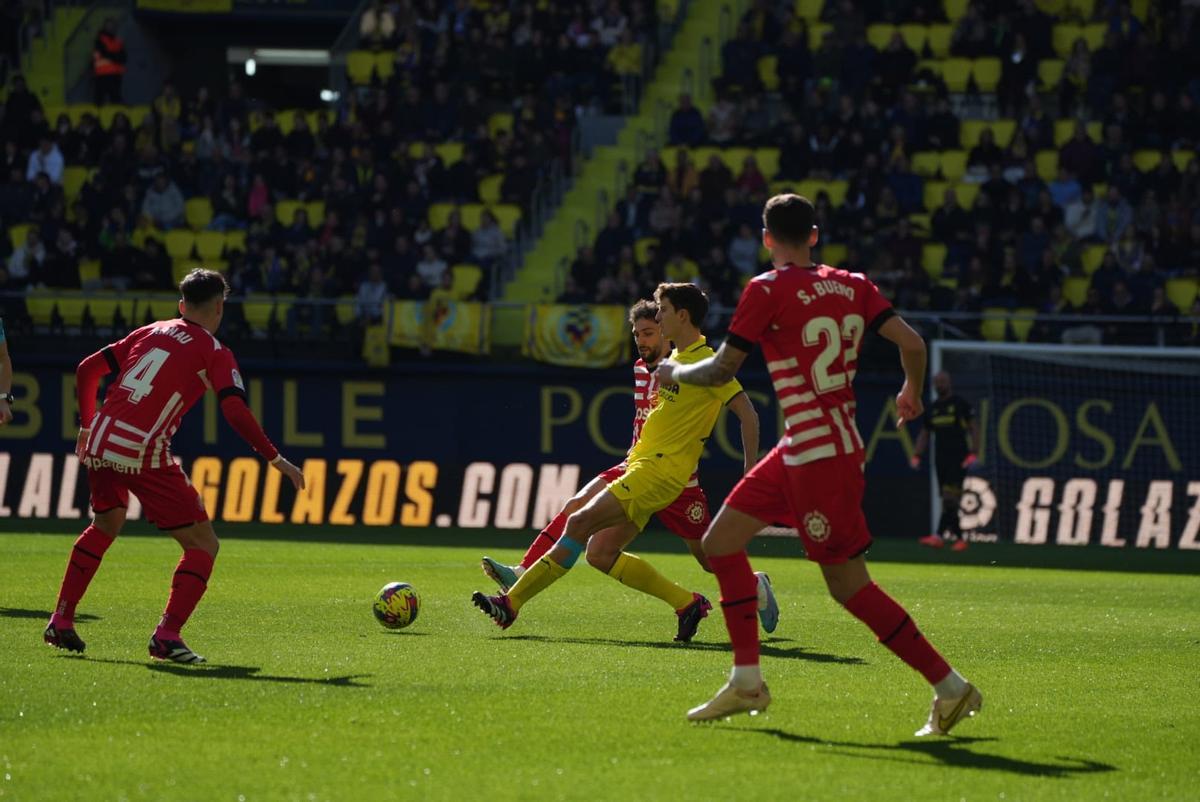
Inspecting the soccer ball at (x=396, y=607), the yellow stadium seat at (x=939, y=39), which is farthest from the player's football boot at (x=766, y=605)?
the yellow stadium seat at (x=939, y=39)

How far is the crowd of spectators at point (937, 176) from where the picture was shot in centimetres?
2384

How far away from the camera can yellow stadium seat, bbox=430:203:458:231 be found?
27.2 m

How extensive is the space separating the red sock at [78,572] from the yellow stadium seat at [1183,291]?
55.2 ft

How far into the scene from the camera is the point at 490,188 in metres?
28.1

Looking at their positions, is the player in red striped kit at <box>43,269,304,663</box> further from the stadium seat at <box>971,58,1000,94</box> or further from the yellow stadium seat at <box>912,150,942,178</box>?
the stadium seat at <box>971,58,1000,94</box>

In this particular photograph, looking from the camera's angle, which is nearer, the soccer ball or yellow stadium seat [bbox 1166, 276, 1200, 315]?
the soccer ball

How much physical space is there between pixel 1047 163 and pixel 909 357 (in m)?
19.5

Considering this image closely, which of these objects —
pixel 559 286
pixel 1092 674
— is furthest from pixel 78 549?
pixel 559 286

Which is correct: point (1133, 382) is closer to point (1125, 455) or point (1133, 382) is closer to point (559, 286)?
point (1125, 455)

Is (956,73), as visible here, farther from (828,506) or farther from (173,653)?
(828,506)

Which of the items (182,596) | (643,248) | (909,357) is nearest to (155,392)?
(182,596)

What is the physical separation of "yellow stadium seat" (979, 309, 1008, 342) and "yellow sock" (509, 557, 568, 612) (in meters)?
13.1

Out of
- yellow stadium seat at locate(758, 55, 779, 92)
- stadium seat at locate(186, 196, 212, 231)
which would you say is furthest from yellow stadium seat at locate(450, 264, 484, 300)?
yellow stadium seat at locate(758, 55, 779, 92)

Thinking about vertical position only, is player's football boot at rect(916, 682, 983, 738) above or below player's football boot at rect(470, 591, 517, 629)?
above
